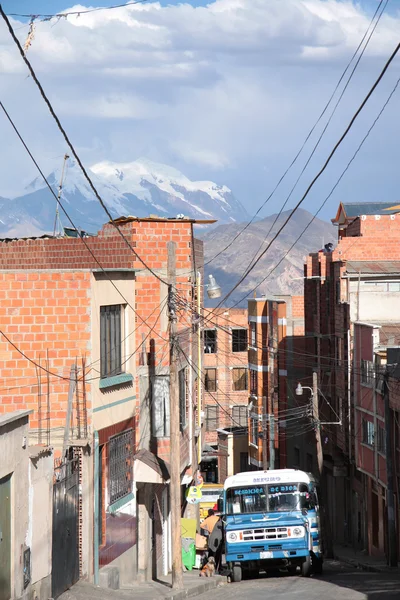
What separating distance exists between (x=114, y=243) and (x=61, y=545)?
39.2 feet

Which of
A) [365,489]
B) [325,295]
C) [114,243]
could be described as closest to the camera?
[114,243]

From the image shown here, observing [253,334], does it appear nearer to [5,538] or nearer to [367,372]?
[367,372]

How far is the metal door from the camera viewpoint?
63.7 feet

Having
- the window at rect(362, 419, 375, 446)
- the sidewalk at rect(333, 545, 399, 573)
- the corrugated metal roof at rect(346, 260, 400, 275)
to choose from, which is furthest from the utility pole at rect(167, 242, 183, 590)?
the corrugated metal roof at rect(346, 260, 400, 275)

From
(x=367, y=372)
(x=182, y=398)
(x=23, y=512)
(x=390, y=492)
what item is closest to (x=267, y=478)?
(x=182, y=398)

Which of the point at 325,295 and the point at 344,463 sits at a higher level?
the point at 325,295

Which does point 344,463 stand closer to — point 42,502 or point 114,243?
point 114,243

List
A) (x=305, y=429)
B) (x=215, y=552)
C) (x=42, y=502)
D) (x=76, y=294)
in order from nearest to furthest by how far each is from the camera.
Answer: (x=42, y=502), (x=76, y=294), (x=215, y=552), (x=305, y=429)

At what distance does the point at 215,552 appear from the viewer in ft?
118

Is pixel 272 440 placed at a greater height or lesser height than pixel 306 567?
lesser

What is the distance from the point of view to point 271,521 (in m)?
29.0

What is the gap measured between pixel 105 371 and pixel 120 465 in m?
2.43

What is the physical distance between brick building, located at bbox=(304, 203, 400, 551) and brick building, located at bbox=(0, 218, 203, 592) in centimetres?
1800

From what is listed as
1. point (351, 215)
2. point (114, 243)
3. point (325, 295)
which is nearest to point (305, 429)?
point (325, 295)
